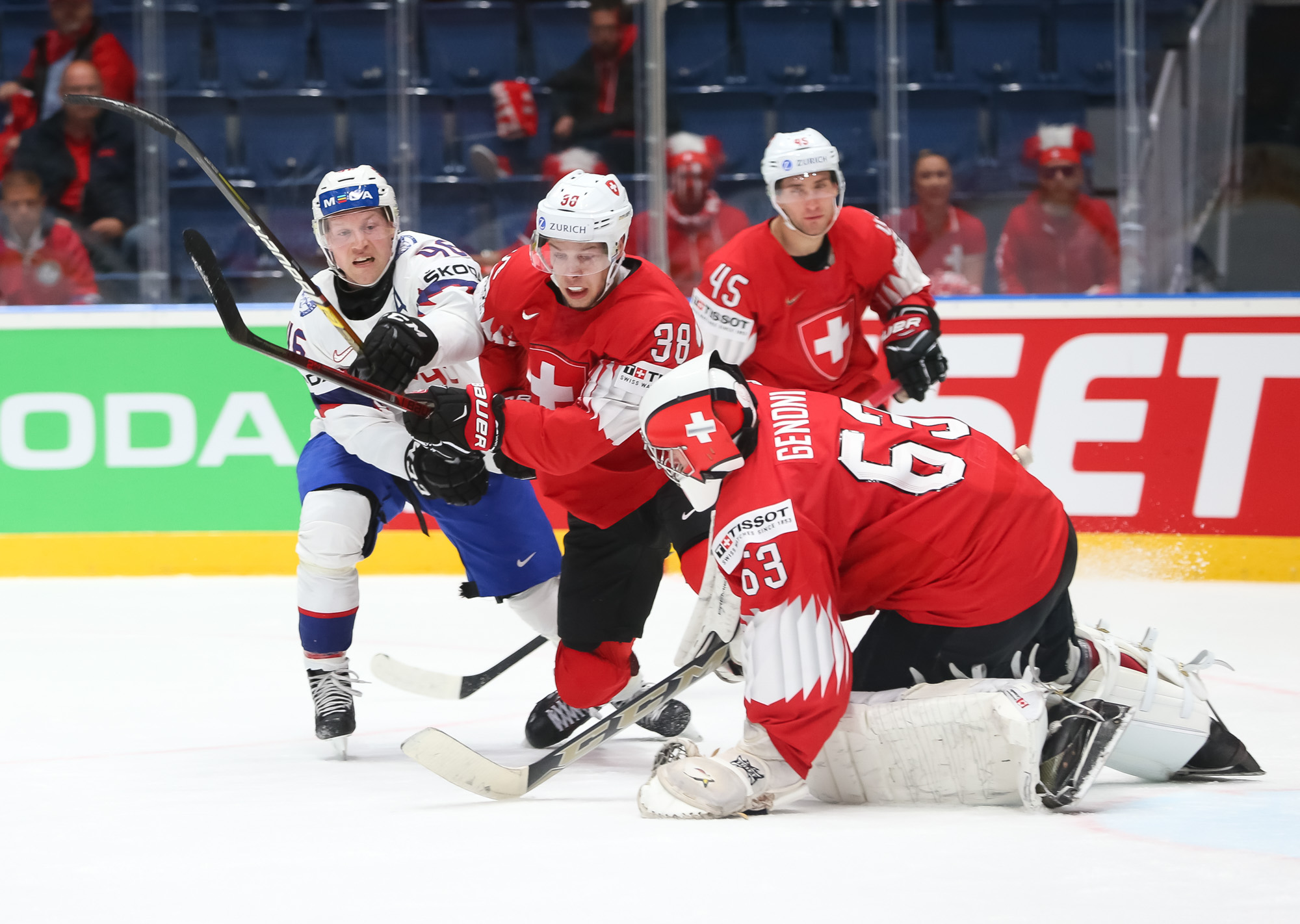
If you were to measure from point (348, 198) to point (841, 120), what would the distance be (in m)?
3.18

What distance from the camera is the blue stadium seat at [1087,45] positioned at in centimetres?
544

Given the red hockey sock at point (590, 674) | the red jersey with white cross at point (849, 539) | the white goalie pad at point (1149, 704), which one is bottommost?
the red hockey sock at point (590, 674)

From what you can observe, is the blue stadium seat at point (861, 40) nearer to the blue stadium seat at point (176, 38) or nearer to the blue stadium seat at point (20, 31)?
the blue stadium seat at point (176, 38)

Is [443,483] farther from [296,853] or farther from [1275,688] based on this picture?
[1275,688]

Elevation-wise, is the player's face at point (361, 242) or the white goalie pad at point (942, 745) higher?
the player's face at point (361, 242)

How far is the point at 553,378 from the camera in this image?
114 inches

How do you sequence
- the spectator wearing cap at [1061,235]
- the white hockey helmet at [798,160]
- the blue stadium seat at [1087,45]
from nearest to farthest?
the white hockey helmet at [798,160], the spectator wearing cap at [1061,235], the blue stadium seat at [1087,45]

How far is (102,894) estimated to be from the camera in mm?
1832

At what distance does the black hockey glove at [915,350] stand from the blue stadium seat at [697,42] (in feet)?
6.98

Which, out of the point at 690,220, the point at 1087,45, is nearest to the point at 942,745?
the point at 690,220

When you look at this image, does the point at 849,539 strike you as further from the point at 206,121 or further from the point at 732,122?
the point at 206,121

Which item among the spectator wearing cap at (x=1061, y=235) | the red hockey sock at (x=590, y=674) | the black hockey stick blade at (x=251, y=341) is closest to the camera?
the black hockey stick blade at (x=251, y=341)

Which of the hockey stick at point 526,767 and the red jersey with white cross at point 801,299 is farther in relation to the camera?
the red jersey with white cross at point 801,299

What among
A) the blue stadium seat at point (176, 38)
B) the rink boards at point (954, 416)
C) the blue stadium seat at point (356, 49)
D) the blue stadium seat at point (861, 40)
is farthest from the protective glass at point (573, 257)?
the blue stadium seat at point (176, 38)
